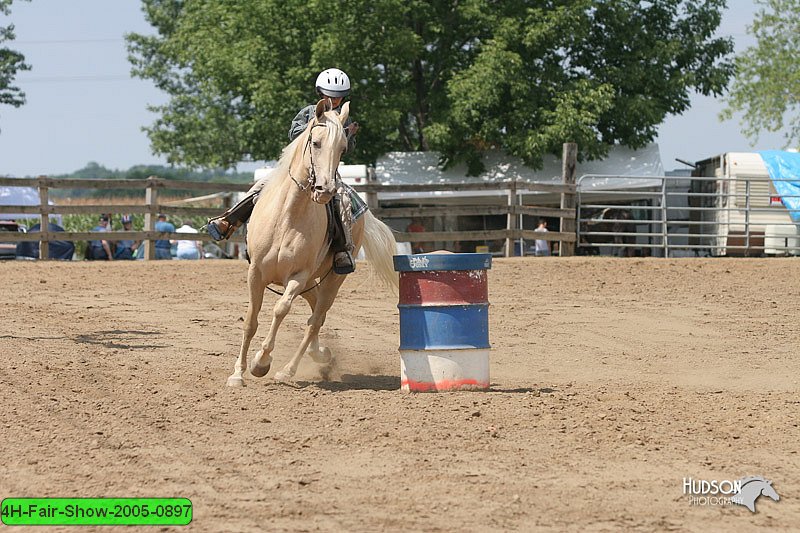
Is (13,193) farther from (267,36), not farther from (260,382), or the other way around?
(260,382)

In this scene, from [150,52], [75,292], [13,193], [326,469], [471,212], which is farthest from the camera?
[150,52]

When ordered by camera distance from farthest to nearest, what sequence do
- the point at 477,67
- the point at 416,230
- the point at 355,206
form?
1. the point at 477,67
2. the point at 416,230
3. the point at 355,206

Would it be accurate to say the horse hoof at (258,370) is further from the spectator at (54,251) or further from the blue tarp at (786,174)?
the blue tarp at (786,174)

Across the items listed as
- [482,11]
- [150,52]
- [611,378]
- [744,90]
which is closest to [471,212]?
[482,11]

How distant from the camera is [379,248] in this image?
34.1 feet

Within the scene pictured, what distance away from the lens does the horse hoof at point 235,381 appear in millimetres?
8695

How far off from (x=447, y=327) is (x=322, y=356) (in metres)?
2.18

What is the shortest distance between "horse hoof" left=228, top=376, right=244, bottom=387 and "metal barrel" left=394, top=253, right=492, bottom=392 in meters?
1.41

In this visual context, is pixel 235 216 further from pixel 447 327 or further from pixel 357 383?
pixel 447 327

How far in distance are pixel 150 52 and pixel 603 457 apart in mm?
54261

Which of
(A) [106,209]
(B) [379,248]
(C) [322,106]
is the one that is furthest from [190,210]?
(C) [322,106]

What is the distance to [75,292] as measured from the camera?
15.4m

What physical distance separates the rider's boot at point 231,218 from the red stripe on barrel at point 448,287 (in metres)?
1.94

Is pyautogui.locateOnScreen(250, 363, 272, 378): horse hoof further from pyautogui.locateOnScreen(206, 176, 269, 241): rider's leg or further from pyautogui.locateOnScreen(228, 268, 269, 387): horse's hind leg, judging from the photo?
pyautogui.locateOnScreen(206, 176, 269, 241): rider's leg
